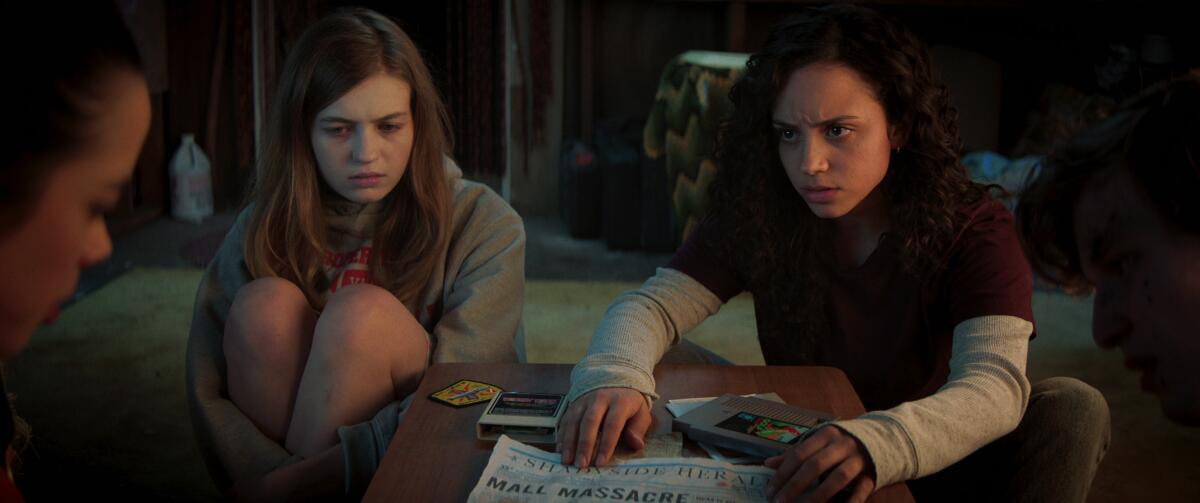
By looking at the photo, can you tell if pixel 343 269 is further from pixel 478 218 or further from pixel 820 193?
pixel 820 193

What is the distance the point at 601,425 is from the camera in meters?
1.17

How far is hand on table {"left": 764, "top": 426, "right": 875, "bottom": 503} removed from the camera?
1.03 m

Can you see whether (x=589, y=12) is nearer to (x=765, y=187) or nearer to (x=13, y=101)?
(x=765, y=187)

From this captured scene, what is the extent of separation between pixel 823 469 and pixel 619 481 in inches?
7.1

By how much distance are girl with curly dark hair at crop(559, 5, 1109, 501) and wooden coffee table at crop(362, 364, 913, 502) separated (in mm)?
56

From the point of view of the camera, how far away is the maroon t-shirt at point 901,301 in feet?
4.53

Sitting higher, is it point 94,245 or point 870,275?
point 94,245

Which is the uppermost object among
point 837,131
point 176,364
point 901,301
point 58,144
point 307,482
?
point 58,144

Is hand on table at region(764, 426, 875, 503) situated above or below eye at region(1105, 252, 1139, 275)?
below

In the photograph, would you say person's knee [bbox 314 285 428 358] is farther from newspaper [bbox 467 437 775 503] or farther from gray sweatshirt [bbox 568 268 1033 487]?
newspaper [bbox 467 437 775 503]

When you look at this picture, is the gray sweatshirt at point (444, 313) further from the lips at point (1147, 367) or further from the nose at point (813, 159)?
the lips at point (1147, 367)

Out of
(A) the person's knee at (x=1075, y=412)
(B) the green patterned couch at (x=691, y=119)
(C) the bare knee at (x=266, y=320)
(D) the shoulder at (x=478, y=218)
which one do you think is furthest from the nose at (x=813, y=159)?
(B) the green patterned couch at (x=691, y=119)

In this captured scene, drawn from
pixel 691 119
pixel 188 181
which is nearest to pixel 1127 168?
pixel 691 119

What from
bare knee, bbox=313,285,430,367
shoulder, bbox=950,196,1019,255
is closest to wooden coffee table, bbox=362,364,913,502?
bare knee, bbox=313,285,430,367
